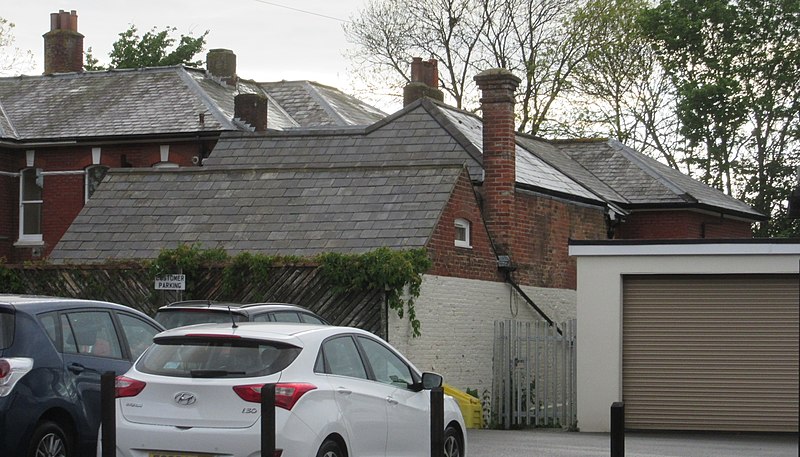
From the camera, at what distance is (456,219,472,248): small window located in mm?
23609

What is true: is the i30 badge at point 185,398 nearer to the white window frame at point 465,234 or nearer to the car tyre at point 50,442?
the car tyre at point 50,442

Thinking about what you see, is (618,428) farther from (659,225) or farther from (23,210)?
(23,210)

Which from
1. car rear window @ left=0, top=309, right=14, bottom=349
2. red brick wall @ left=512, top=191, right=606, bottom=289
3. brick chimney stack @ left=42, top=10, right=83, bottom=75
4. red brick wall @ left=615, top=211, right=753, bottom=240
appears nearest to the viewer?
car rear window @ left=0, top=309, right=14, bottom=349

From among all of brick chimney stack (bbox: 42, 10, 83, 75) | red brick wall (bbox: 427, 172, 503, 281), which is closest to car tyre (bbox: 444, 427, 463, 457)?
red brick wall (bbox: 427, 172, 503, 281)

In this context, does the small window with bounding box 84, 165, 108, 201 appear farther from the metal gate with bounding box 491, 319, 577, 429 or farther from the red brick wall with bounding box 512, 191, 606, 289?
the metal gate with bounding box 491, 319, 577, 429

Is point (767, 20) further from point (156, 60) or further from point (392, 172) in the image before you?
point (392, 172)

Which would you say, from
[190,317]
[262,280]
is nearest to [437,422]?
[190,317]

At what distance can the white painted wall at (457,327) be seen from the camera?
71.6 feet

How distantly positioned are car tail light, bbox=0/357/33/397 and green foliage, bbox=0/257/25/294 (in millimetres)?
11881

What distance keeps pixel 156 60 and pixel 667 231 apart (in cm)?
2558

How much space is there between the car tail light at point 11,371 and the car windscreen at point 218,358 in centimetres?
122

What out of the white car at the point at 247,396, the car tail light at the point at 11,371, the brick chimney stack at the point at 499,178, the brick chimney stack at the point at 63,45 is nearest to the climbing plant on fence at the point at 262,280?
the brick chimney stack at the point at 499,178

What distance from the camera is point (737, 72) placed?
4703 cm

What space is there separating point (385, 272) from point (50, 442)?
9495 mm
